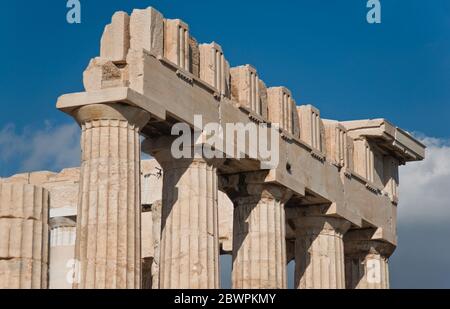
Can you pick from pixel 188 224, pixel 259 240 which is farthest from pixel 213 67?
pixel 259 240

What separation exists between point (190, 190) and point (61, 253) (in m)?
9.77

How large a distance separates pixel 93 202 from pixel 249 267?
7.35 m

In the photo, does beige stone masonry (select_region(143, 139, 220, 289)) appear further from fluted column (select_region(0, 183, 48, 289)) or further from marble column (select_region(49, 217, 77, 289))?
marble column (select_region(49, 217, 77, 289))

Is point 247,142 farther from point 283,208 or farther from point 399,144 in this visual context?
point 399,144

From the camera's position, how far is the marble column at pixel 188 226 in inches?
1412

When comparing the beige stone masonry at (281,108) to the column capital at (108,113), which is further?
the beige stone masonry at (281,108)

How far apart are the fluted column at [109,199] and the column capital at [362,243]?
13544 mm

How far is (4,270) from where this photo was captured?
3034 centimetres

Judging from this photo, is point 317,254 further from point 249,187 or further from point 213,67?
point 213,67

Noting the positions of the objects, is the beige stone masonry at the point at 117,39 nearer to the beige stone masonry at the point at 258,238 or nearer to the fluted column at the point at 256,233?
the fluted column at the point at 256,233

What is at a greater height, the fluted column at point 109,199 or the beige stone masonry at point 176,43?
the beige stone masonry at point 176,43

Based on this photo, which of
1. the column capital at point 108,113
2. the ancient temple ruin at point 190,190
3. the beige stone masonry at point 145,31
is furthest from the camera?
the beige stone masonry at point 145,31

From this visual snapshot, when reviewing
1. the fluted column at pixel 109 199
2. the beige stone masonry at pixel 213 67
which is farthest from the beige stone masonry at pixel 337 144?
the fluted column at pixel 109 199

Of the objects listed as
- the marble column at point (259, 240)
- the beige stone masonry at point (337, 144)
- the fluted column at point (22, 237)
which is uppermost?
the beige stone masonry at point (337, 144)
